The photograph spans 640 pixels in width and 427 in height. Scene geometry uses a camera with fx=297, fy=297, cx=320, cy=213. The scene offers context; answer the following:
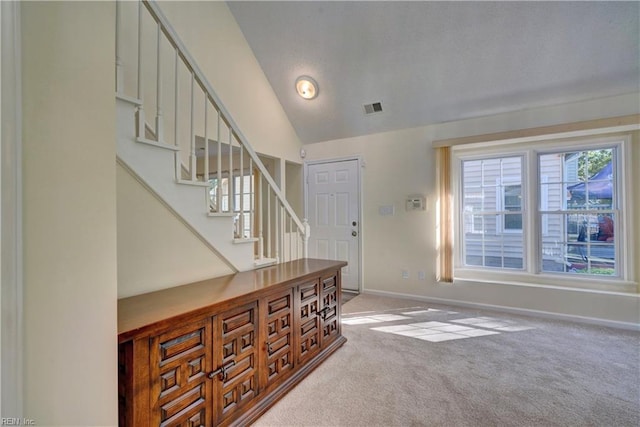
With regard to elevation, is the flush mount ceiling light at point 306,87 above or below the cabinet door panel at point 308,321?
above

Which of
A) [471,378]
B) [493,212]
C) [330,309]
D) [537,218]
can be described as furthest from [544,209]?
[330,309]

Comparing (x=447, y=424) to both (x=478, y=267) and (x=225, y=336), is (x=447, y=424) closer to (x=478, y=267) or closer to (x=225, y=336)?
(x=225, y=336)

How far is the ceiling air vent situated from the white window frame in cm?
120

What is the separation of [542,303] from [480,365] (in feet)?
5.72

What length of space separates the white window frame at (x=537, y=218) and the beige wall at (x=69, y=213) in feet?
13.2

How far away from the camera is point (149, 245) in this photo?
A: 1.66 meters

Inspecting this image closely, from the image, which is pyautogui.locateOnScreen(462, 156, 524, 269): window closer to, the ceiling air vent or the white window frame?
the white window frame

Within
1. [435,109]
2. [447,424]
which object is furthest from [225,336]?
[435,109]

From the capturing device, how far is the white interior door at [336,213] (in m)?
4.56

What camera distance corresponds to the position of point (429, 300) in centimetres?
396

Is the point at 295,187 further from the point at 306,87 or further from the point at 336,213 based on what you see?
the point at 306,87

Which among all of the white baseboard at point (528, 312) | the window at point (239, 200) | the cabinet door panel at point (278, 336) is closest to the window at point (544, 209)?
the white baseboard at point (528, 312)

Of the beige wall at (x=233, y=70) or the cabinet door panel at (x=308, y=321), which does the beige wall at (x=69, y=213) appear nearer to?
the cabinet door panel at (x=308, y=321)

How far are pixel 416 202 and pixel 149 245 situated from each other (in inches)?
131
